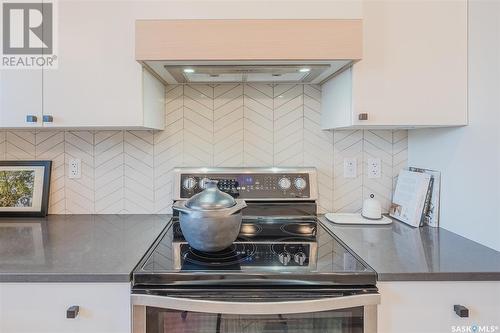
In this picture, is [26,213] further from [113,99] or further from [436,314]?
[436,314]

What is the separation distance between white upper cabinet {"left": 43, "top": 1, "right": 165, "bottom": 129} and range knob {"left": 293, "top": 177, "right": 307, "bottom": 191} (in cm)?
80

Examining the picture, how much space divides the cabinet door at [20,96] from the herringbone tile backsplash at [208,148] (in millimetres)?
383

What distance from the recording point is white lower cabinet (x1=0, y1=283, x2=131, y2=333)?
40.0 inches

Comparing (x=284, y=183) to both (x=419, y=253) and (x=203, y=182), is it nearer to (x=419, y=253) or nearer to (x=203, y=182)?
(x=203, y=182)

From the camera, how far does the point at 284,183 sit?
1694 mm

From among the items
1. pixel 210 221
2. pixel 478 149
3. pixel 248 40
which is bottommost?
pixel 210 221

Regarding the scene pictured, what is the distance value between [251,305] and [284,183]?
2.63 ft

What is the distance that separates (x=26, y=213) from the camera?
174 cm

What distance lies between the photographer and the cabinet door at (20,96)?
1398 mm

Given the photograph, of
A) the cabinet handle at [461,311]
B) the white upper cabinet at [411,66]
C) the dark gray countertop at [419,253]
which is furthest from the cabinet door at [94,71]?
the cabinet handle at [461,311]

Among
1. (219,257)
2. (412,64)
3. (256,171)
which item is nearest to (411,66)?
(412,64)

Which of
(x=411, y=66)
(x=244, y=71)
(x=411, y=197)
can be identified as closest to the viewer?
(x=411, y=66)
